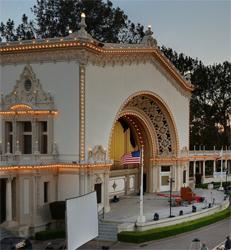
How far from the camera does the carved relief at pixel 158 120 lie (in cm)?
4464

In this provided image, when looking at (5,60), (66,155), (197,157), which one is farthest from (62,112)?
(197,157)

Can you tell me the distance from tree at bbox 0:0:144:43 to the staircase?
31227 mm

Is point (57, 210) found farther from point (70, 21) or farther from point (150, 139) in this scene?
point (70, 21)

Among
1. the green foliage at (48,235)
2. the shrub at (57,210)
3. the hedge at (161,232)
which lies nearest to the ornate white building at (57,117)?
the shrub at (57,210)

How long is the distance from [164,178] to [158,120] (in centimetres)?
559

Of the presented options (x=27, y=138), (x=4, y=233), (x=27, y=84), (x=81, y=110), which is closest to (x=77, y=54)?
(x=81, y=110)

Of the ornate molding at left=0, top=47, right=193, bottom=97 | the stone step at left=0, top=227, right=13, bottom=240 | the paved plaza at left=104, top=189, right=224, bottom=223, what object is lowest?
the stone step at left=0, top=227, right=13, bottom=240

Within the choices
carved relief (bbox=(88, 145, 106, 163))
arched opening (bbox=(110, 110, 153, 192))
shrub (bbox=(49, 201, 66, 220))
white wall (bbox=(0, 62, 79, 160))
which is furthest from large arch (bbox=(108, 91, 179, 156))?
shrub (bbox=(49, 201, 66, 220))

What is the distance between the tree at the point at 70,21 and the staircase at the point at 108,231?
31227mm

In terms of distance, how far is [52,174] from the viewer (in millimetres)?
34562

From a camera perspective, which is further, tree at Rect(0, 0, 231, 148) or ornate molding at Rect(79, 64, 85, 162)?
tree at Rect(0, 0, 231, 148)

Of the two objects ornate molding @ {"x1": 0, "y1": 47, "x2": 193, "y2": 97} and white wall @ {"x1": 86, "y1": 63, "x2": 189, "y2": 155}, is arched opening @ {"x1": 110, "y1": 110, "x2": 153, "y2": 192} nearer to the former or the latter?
white wall @ {"x1": 86, "y1": 63, "x2": 189, "y2": 155}

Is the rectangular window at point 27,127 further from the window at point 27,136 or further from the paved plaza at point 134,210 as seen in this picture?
the paved plaza at point 134,210

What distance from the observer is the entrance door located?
158ft
